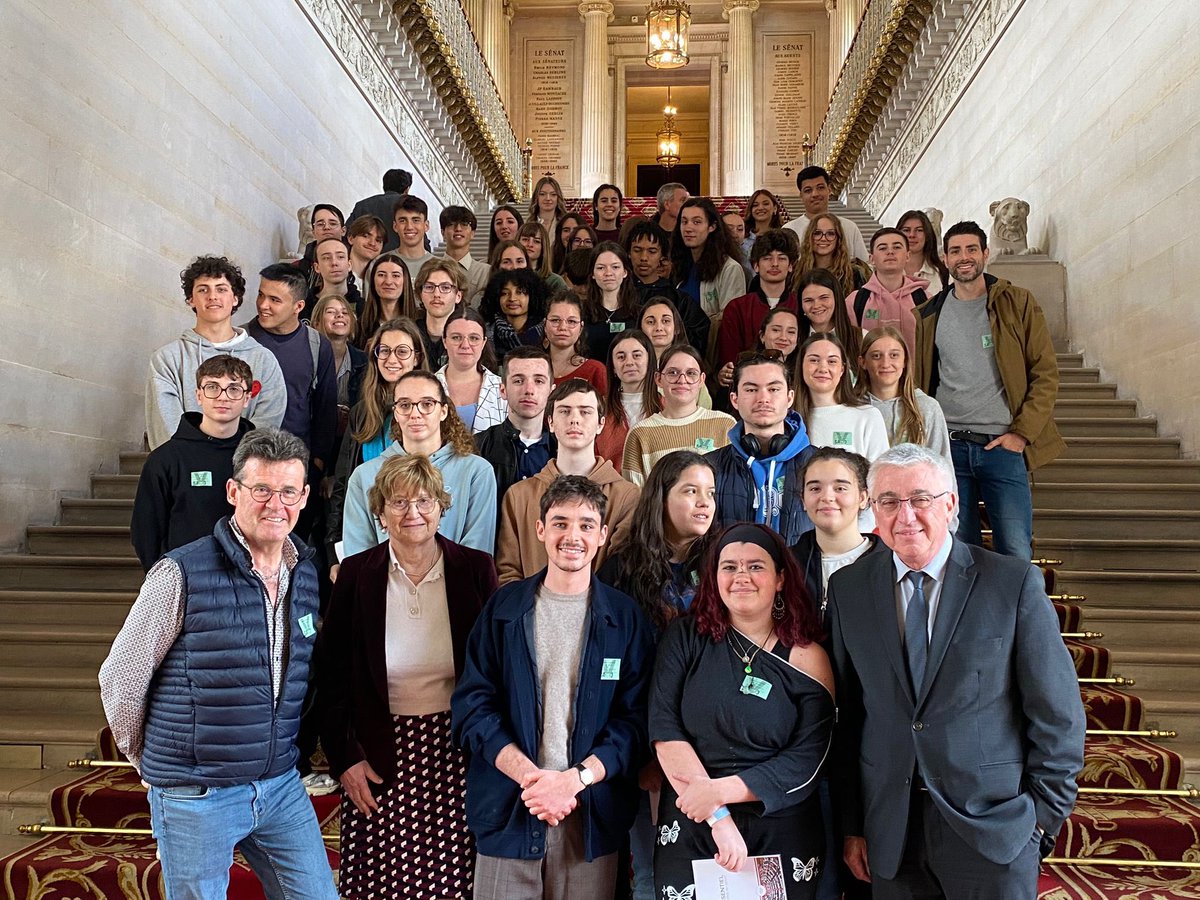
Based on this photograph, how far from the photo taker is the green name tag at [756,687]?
244 centimetres

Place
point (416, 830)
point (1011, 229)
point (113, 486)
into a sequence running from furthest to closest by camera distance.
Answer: point (1011, 229) < point (113, 486) < point (416, 830)

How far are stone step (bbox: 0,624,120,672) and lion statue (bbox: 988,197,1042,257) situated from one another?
735 cm

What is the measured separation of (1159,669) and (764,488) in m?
2.12

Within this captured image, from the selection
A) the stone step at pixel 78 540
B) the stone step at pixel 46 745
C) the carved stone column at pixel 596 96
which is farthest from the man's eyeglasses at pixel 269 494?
the carved stone column at pixel 596 96

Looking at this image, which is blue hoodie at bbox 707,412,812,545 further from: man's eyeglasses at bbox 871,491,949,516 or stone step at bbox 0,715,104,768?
stone step at bbox 0,715,104,768

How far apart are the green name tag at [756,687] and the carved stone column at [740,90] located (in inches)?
770

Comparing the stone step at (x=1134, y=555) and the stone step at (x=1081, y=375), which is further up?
the stone step at (x=1081, y=375)

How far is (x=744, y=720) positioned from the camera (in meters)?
2.44

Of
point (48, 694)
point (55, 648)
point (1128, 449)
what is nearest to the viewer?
point (48, 694)

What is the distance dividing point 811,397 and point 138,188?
4947 millimetres

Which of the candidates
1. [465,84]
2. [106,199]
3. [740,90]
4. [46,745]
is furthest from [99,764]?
[740,90]

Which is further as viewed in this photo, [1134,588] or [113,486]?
[113,486]

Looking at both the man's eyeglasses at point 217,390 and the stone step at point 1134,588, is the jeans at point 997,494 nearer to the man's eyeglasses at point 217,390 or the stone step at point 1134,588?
the stone step at point 1134,588

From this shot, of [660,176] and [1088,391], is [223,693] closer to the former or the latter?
[1088,391]
